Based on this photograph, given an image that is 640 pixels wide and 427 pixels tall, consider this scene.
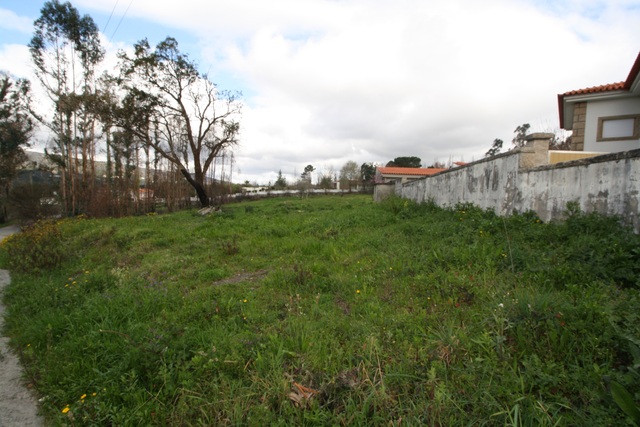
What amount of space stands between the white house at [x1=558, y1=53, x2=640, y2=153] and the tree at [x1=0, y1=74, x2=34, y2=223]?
103 ft

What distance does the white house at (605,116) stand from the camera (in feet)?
30.1

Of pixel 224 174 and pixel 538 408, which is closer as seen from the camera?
pixel 538 408

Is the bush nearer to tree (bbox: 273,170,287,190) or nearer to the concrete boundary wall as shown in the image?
the concrete boundary wall

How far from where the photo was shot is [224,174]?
31.5 metres

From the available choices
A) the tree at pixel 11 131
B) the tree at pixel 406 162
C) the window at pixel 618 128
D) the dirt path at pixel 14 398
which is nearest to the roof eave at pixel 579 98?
the window at pixel 618 128

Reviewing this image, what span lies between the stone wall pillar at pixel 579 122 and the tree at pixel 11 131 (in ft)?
103

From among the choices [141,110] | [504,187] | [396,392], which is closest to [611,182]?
[504,187]

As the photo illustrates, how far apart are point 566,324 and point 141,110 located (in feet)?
61.0

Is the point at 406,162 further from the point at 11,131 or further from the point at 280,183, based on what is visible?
the point at 11,131

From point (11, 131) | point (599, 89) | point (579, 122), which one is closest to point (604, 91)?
point (599, 89)

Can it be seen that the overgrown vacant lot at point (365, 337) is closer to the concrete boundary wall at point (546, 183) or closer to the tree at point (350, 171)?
the concrete boundary wall at point (546, 183)

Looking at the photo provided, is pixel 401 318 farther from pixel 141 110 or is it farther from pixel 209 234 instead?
pixel 141 110

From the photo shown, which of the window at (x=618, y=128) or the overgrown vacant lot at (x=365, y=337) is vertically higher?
the window at (x=618, y=128)

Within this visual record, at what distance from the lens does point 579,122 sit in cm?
995
